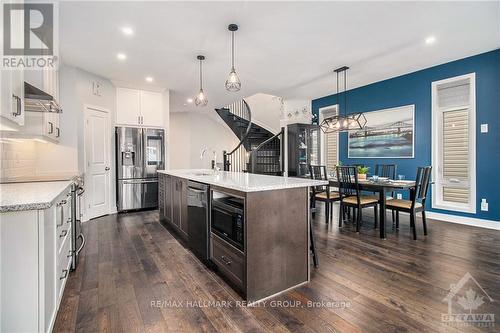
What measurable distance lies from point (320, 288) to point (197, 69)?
397cm

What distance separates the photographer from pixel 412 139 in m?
4.76

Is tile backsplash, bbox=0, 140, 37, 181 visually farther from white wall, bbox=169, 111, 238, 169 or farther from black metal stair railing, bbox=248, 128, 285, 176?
white wall, bbox=169, 111, 238, 169

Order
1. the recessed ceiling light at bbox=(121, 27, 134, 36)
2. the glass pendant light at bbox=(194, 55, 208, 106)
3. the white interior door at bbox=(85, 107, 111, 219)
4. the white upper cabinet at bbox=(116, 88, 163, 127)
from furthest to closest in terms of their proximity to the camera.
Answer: the white upper cabinet at bbox=(116, 88, 163, 127) → the white interior door at bbox=(85, 107, 111, 219) → the glass pendant light at bbox=(194, 55, 208, 106) → the recessed ceiling light at bbox=(121, 27, 134, 36)

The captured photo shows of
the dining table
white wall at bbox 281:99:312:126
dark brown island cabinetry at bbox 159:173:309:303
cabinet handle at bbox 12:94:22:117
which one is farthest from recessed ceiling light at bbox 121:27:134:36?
white wall at bbox 281:99:312:126

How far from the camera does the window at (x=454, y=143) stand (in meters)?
4.05

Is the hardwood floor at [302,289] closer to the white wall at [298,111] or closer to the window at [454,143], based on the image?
the window at [454,143]

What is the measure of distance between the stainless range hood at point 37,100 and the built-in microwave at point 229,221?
5.56 feet

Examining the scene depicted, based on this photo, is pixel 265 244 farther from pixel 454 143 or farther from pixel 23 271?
pixel 454 143

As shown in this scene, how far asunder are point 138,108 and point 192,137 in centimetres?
319

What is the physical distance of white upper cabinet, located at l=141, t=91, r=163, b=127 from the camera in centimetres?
543

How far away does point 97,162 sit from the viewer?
4.67 m

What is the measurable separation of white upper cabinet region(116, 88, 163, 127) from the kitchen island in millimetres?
3751

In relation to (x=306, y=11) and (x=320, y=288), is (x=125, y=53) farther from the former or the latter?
(x=320, y=288)

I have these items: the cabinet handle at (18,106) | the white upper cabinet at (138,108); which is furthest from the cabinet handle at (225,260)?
the white upper cabinet at (138,108)
